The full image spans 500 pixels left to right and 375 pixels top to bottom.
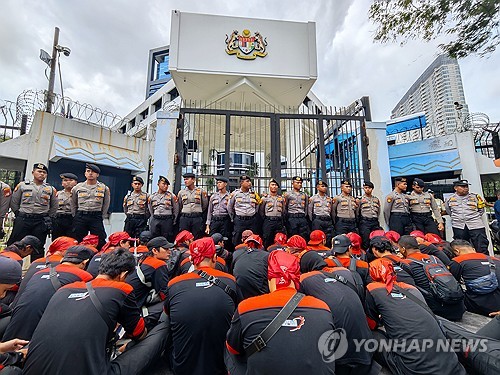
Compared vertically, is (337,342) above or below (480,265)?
below

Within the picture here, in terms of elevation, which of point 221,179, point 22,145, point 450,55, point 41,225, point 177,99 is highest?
point 177,99

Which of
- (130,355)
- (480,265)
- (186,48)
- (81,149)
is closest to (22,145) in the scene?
(81,149)

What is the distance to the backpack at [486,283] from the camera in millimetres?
3500

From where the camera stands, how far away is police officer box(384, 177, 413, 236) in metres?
6.32

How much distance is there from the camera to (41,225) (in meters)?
5.07

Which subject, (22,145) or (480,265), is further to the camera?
(22,145)

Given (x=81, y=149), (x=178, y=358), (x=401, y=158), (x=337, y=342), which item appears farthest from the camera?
(x=401, y=158)

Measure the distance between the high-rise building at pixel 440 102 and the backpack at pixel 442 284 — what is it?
9.63 m

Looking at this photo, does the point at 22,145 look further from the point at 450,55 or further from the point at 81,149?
the point at 450,55

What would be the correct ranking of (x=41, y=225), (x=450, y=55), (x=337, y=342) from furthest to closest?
(x=450, y=55), (x=41, y=225), (x=337, y=342)

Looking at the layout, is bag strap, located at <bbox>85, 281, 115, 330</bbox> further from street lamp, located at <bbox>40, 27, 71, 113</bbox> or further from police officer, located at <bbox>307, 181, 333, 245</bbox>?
street lamp, located at <bbox>40, 27, 71, 113</bbox>

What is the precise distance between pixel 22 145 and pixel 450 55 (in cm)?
1249

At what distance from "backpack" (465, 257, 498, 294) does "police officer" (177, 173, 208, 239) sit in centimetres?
491

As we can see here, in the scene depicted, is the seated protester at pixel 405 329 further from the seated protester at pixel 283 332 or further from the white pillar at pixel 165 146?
the white pillar at pixel 165 146
